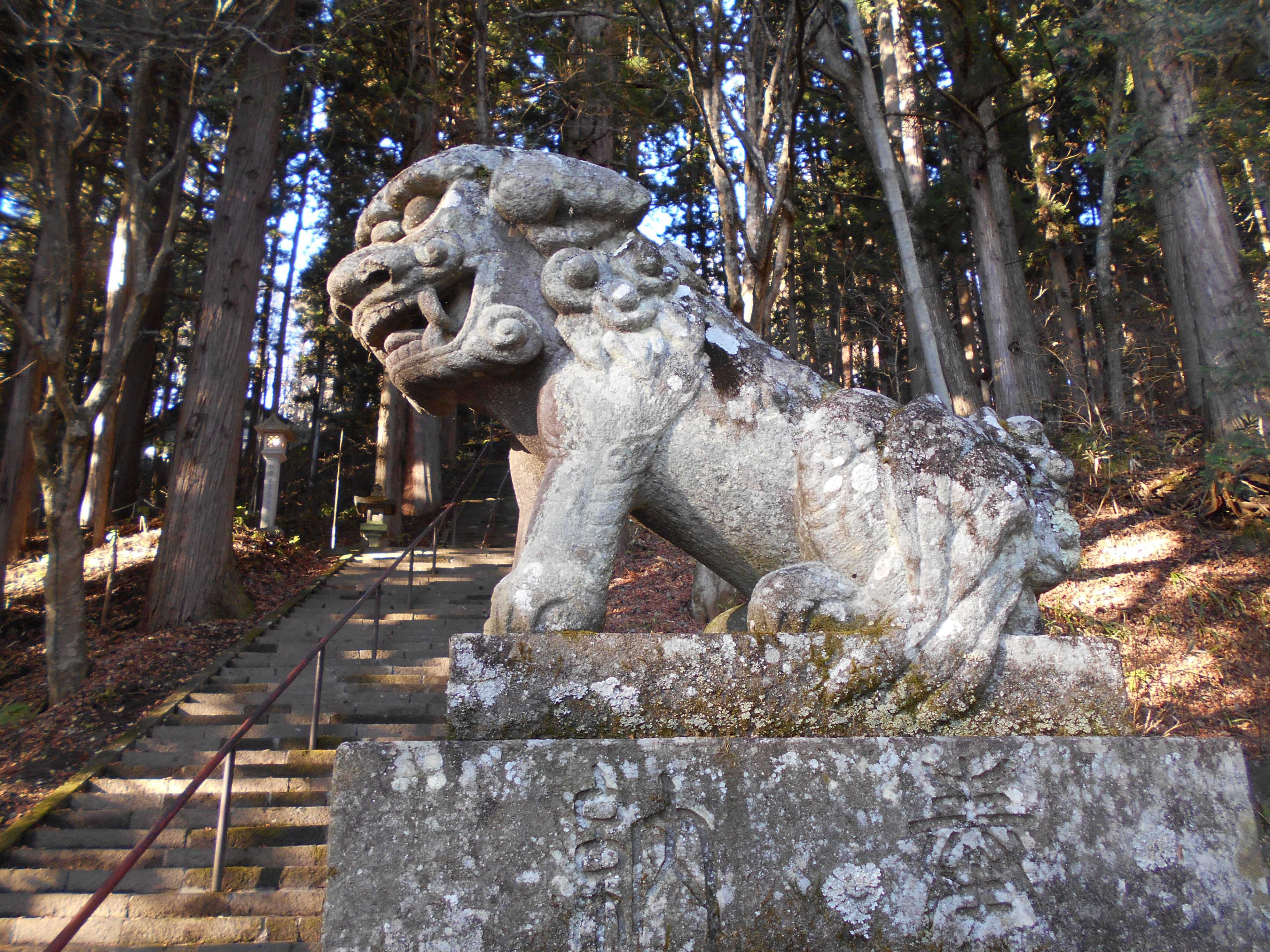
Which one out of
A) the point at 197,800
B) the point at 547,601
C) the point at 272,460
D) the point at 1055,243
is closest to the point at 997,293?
the point at 1055,243

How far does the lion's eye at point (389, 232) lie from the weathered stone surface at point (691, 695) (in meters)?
1.13

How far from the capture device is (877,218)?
12.2m

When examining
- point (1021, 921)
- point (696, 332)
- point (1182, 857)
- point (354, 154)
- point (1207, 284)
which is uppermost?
point (354, 154)

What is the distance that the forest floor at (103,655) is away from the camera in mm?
5961

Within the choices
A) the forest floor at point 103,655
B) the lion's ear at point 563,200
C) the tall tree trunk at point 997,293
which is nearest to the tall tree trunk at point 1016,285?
the tall tree trunk at point 997,293

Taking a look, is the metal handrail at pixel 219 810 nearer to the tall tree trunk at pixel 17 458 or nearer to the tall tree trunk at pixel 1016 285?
the tall tree trunk at pixel 17 458

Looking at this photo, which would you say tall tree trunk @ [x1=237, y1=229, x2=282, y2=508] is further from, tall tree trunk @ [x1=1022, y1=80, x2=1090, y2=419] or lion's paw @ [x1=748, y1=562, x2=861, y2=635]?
lion's paw @ [x1=748, y1=562, x2=861, y2=635]

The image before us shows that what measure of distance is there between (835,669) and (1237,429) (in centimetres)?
596

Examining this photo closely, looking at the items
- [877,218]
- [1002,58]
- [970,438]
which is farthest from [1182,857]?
[877,218]

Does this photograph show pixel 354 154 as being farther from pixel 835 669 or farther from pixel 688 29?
pixel 835 669

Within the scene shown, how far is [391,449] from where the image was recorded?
13.1 m

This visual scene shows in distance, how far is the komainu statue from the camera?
1.83 metres

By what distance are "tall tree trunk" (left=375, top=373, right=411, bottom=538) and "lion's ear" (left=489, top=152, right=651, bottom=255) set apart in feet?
35.9

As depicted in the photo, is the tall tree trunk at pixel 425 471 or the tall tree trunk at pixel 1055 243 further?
the tall tree trunk at pixel 425 471
